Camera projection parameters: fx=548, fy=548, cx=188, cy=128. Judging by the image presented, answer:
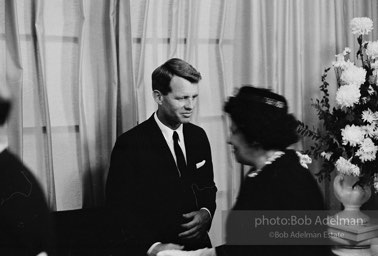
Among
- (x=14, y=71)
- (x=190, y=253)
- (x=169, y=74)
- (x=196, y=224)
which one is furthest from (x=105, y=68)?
(x=190, y=253)

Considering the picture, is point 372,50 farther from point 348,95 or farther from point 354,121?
point 354,121

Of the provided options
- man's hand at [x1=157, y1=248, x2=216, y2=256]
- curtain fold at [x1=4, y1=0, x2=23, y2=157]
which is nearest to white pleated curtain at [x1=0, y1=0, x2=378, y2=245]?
curtain fold at [x1=4, y1=0, x2=23, y2=157]

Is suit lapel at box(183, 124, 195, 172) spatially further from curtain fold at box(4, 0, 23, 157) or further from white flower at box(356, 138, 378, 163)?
white flower at box(356, 138, 378, 163)

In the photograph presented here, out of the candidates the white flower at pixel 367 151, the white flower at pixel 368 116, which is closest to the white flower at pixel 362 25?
the white flower at pixel 368 116

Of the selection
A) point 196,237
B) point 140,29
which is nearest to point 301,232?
point 196,237

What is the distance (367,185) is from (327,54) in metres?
0.88

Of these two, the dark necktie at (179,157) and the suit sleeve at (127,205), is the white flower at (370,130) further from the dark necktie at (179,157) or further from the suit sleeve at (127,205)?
the suit sleeve at (127,205)

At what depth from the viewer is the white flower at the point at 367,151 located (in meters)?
3.06

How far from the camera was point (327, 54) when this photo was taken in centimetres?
353

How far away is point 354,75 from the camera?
314cm

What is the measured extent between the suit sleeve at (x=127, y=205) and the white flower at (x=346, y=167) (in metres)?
1.24

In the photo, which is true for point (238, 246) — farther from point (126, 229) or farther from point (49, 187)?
point (49, 187)

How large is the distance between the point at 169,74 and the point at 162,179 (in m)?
0.49

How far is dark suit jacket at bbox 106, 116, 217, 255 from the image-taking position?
8.13 feet
